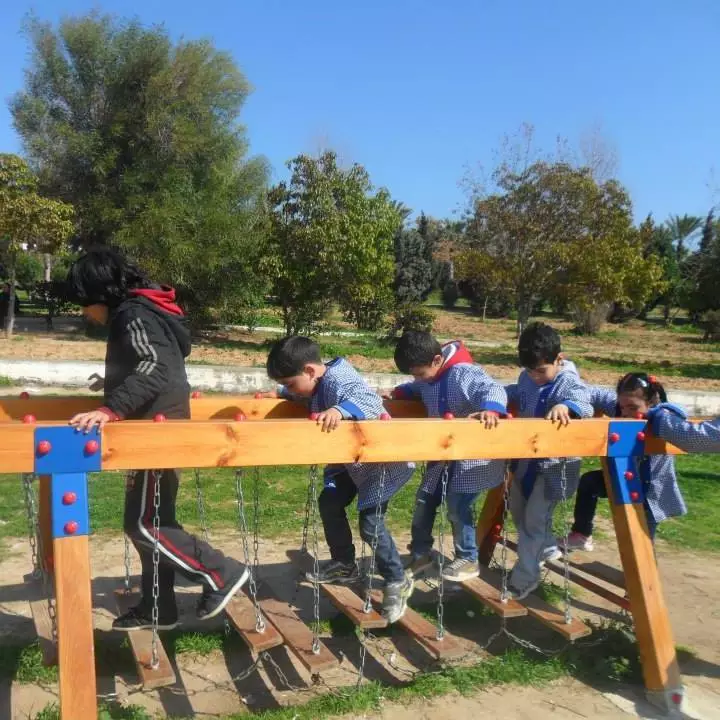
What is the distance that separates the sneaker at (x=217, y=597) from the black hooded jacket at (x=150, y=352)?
0.73m

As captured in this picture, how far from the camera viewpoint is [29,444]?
2.39 m

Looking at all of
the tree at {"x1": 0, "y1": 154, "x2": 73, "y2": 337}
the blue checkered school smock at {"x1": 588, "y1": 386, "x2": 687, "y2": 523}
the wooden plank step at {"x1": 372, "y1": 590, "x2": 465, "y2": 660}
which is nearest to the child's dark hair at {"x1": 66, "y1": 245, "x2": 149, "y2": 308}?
the wooden plank step at {"x1": 372, "y1": 590, "x2": 465, "y2": 660}

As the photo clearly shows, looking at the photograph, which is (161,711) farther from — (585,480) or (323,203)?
(323,203)

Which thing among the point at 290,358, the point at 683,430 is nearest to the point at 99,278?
the point at 290,358

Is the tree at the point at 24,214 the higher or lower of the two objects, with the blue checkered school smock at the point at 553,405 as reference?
higher

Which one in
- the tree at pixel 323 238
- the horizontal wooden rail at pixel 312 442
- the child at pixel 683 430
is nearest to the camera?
the horizontal wooden rail at pixel 312 442

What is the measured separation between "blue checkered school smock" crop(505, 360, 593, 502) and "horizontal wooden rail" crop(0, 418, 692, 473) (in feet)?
1.10

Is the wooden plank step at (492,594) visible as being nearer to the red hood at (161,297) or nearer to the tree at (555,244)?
the red hood at (161,297)

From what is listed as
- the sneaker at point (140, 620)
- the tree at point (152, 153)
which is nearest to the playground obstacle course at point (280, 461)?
the sneaker at point (140, 620)

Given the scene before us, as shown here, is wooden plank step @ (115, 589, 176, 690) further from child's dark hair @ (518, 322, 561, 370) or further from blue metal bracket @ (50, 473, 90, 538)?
child's dark hair @ (518, 322, 561, 370)

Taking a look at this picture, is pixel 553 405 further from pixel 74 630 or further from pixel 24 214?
pixel 24 214

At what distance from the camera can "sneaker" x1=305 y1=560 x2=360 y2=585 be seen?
367 centimetres

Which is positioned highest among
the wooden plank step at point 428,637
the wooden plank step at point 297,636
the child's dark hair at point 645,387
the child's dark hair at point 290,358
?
the child's dark hair at point 290,358

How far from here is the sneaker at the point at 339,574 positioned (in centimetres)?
367
